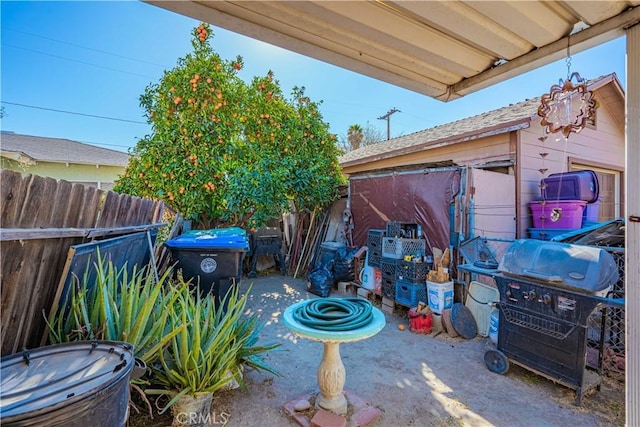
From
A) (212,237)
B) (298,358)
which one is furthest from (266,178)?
(298,358)

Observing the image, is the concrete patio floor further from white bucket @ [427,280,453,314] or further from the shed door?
the shed door

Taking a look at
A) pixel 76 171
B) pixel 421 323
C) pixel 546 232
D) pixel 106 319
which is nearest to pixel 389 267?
pixel 421 323

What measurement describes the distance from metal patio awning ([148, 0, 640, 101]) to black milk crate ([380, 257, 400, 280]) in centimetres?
363

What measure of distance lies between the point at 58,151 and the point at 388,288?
1403 centimetres

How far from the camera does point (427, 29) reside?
140 cm

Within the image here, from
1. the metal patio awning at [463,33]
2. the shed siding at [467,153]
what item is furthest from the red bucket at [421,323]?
the shed siding at [467,153]

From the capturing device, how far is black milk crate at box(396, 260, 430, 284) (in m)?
4.59

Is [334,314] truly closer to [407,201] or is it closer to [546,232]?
[407,201]

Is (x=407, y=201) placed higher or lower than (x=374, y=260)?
higher

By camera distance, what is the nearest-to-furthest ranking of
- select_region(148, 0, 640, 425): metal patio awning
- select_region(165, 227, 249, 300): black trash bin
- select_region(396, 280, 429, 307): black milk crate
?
select_region(148, 0, 640, 425): metal patio awning < select_region(165, 227, 249, 300): black trash bin < select_region(396, 280, 429, 307): black milk crate

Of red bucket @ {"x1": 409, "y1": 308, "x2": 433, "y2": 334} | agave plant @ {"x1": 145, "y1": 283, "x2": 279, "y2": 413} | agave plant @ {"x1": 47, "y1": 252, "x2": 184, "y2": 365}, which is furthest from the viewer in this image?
red bucket @ {"x1": 409, "y1": 308, "x2": 433, "y2": 334}

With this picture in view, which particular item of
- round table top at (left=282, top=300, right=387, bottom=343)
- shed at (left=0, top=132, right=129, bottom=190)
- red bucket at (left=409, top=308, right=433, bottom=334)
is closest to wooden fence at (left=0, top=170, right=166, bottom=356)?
round table top at (left=282, top=300, right=387, bottom=343)

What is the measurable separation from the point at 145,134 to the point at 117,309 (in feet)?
17.0

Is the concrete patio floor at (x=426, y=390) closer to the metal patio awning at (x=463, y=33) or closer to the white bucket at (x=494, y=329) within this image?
the white bucket at (x=494, y=329)
